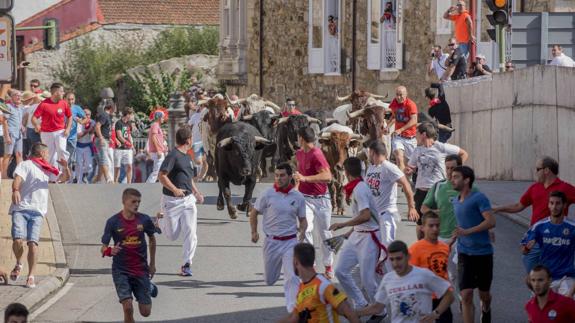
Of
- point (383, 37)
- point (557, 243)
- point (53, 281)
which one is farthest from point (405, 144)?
point (383, 37)

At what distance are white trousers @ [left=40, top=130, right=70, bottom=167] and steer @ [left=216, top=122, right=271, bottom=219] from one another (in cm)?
476

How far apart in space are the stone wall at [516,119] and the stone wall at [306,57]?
1025 centimetres

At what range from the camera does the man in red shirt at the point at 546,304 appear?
12.3m

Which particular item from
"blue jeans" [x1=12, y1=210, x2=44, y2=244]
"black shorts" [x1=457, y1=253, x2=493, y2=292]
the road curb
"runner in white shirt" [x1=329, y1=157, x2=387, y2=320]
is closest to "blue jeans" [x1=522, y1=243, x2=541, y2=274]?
"black shorts" [x1=457, y1=253, x2=493, y2=292]

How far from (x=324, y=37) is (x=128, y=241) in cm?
3246

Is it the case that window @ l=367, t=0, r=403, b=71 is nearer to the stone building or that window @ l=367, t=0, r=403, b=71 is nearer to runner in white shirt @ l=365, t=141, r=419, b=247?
the stone building

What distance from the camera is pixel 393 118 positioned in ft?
83.0

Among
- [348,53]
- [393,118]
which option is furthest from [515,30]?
[348,53]

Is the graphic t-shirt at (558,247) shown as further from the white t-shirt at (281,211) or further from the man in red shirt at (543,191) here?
the white t-shirt at (281,211)

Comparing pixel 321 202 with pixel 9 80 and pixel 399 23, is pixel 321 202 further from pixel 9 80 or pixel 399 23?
pixel 399 23

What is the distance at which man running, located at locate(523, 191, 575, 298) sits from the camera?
14.1 m

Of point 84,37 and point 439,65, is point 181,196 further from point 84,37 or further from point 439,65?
point 84,37

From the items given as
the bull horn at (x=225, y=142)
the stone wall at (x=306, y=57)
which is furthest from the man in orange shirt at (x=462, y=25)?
the stone wall at (x=306, y=57)

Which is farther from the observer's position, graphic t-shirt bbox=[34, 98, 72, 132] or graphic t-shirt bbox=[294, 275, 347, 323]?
graphic t-shirt bbox=[34, 98, 72, 132]
